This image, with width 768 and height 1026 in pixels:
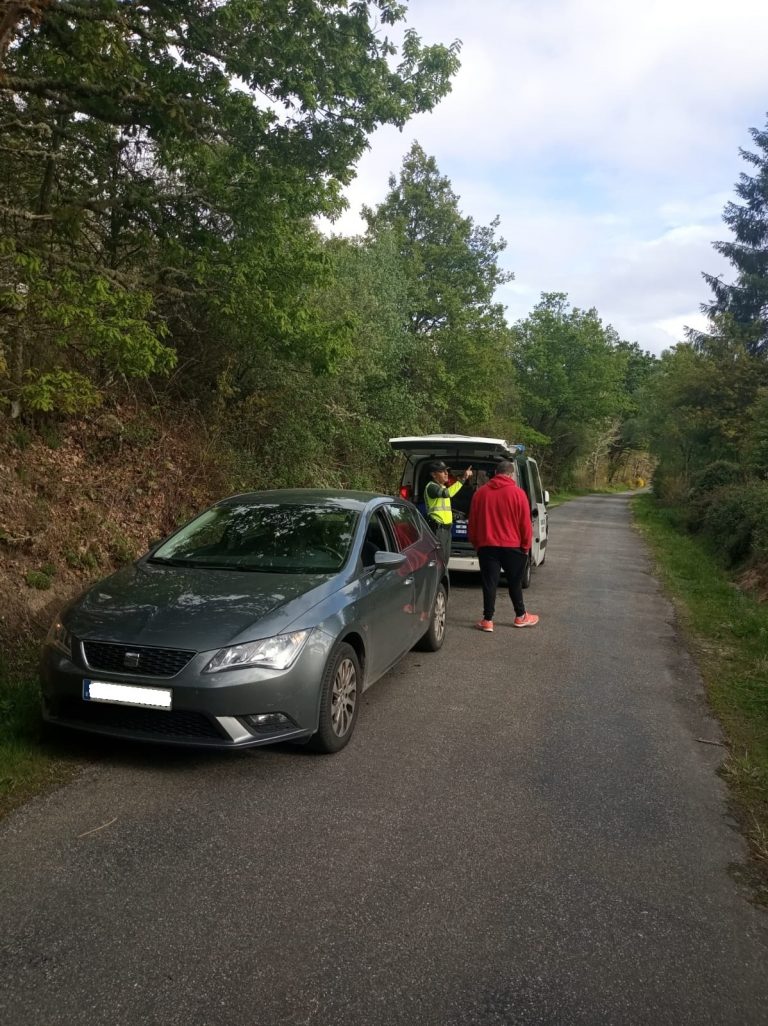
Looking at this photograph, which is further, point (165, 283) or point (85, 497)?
point (165, 283)

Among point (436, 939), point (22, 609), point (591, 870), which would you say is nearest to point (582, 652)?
point (591, 870)

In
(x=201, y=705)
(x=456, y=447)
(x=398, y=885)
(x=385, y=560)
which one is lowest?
(x=398, y=885)

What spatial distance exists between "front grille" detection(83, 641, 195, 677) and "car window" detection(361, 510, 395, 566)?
1.70 meters

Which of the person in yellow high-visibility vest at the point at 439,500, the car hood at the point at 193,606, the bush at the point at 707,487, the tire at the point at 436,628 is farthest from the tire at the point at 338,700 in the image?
the bush at the point at 707,487

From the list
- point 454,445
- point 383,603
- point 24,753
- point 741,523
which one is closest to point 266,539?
point 383,603

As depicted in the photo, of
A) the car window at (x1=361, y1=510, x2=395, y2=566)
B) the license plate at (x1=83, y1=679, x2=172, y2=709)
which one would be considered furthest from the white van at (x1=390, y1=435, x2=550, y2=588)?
the license plate at (x1=83, y1=679, x2=172, y2=709)

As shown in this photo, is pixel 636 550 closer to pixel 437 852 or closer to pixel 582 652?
pixel 582 652

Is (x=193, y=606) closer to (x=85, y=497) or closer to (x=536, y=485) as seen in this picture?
(x=85, y=497)

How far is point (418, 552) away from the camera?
6.59 metres

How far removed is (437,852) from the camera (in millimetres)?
3387

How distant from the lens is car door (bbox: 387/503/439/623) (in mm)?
6293

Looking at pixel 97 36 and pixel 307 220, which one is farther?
pixel 307 220

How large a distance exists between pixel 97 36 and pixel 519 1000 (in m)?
8.08

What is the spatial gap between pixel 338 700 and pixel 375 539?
1.58 meters
